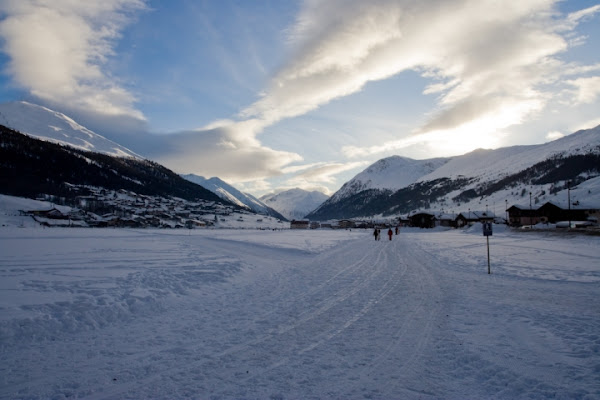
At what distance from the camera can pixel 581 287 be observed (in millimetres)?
12641

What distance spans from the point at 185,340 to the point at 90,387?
223cm

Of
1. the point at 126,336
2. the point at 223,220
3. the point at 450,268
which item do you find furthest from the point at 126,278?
the point at 223,220

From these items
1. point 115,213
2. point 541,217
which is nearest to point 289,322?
point 541,217

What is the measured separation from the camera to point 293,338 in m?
7.03

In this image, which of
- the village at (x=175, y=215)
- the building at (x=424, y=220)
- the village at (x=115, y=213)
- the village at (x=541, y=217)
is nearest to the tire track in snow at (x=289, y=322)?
the village at (x=175, y=215)

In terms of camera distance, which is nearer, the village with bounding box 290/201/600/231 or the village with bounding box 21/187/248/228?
the village with bounding box 290/201/600/231

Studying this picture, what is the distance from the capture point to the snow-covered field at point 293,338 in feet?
16.2

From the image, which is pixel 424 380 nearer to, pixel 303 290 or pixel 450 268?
pixel 303 290

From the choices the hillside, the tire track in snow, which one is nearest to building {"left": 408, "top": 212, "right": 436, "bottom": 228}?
the tire track in snow

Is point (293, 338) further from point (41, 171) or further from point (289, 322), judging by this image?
point (41, 171)

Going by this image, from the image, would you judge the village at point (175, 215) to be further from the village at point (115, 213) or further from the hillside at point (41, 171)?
the hillside at point (41, 171)

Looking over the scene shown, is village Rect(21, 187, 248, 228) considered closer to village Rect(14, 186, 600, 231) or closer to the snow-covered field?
village Rect(14, 186, 600, 231)

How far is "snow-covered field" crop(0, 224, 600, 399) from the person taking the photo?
16.2ft

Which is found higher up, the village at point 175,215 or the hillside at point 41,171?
the hillside at point 41,171
